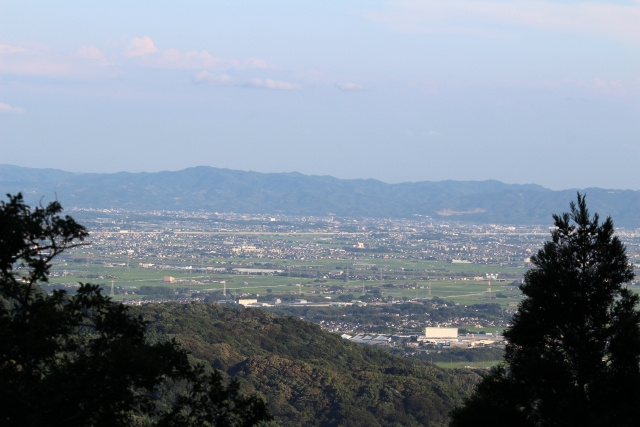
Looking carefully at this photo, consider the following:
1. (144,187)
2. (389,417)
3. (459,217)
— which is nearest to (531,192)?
(459,217)

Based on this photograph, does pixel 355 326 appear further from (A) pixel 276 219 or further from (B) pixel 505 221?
(B) pixel 505 221

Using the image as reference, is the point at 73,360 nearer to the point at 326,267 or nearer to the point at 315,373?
the point at 315,373

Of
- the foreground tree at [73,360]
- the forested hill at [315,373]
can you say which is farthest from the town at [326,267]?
the foreground tree at [73,360]

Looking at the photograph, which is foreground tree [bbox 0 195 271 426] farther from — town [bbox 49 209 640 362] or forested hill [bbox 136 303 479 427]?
town [bbox 49 209 640 362]

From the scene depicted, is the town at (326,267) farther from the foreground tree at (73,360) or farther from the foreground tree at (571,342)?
the foreground tree at (73,360)

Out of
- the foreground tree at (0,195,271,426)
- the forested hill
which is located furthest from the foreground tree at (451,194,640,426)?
the forested hill

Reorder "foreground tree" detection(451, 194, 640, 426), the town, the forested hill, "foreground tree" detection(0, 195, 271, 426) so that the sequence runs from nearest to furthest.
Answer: "foreground tree" detection(0, 195, 271, 426) → "foreground tree" detection(451, 194, 640, 426) → the forested hill → the town
